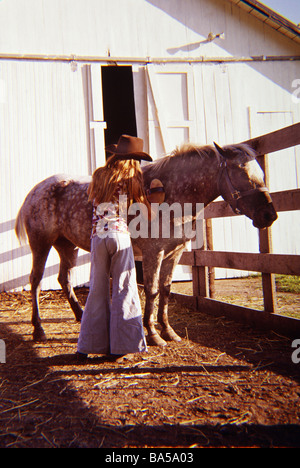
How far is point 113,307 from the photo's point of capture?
2986 millimetres

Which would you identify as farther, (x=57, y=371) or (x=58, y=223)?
(x=58, y=223)

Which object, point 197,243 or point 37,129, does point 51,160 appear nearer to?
point 37,129

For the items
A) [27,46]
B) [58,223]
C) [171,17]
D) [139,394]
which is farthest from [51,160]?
[139,394]

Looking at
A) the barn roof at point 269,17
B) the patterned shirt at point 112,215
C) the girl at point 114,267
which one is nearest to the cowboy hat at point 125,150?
the girl at point 114,267

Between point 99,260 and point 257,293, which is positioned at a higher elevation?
point 99,260

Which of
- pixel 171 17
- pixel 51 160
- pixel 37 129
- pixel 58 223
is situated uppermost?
pixel 171 17

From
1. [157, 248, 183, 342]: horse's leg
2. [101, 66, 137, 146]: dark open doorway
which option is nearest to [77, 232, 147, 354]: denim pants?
[157, 248, 183, 342]: horse's leg

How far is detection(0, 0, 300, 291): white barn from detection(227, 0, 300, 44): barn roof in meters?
0.02

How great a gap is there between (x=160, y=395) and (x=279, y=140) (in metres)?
2.50

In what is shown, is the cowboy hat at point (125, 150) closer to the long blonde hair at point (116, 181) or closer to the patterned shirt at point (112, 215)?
the long blonde hair at point (116, 181)

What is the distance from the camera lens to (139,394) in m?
2.40

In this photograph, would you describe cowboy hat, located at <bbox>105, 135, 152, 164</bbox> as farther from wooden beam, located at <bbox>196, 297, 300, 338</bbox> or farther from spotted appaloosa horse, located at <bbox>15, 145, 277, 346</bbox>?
wooden beam, located at <bbox>196, 297, 300, 338</bbox>

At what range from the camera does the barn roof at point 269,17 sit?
7176mm
